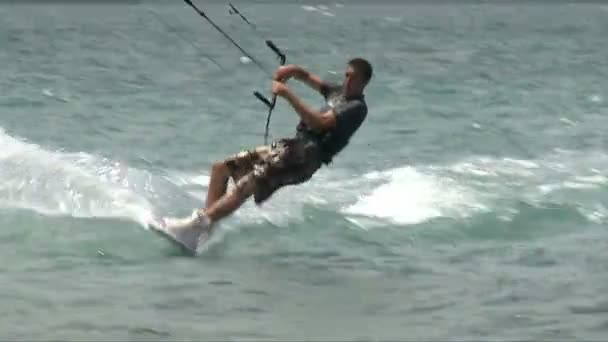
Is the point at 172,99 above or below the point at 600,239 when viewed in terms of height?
above

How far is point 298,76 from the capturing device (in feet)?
30.0

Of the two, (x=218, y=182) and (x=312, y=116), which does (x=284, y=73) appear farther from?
(x=218, y=182)

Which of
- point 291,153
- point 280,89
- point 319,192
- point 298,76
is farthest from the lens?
point 319,192

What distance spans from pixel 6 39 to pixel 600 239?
96.5 ft

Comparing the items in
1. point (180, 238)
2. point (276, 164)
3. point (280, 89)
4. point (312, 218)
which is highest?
point (280, 89)

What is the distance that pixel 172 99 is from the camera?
69.8 feet

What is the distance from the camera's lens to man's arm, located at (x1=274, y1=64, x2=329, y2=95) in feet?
29.5

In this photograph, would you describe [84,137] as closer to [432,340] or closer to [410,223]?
[410,223]

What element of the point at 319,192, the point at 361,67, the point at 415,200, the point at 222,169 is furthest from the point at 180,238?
the point at 415,200

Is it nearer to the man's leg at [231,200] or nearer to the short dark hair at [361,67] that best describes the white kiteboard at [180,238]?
the man's leg at [231,200]

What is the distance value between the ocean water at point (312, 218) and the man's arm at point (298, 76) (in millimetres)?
1413

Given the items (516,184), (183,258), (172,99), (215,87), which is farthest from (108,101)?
(183,258)

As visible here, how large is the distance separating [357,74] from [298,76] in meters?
0.50

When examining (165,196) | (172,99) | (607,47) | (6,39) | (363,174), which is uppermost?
(607,47)
